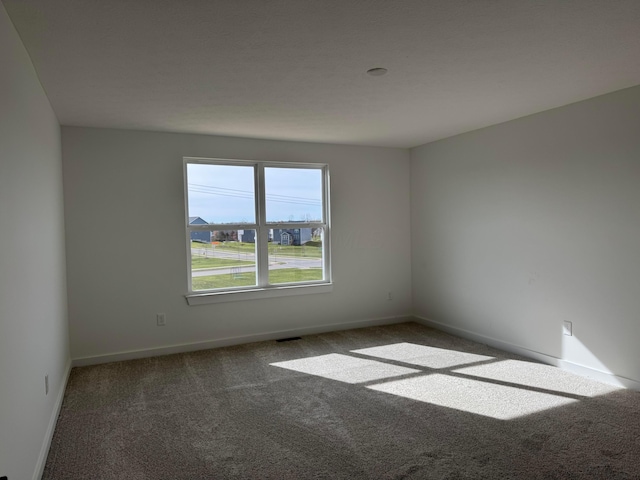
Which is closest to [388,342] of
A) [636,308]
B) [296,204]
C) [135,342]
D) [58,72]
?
[296,204]

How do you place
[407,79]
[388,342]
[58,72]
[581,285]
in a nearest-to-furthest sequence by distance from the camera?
[58,72]
[407,79]
[581,285]
[388,342]

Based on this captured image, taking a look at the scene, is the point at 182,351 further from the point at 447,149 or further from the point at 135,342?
the point at 447,149

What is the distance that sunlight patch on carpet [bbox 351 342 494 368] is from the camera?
400 centimetres

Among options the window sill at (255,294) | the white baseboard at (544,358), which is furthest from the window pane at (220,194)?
the white baseboard at (544,358)

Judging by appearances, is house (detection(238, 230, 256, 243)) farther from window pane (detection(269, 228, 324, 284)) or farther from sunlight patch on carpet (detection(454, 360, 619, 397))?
sunlight patch on carpet (detection(454, 360, 619, 397))

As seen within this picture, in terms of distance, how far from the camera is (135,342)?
14.1 feet

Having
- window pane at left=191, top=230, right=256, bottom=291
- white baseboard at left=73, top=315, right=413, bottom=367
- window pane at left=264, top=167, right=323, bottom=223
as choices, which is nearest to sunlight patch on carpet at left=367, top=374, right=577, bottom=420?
white baseboard at left=73, top=315, right=413, bottom=367

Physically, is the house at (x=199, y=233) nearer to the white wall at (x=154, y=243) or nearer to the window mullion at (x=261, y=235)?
the white wall at (x=154, y=243)

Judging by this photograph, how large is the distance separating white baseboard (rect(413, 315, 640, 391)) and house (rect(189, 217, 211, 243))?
291cm

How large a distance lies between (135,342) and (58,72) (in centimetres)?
266

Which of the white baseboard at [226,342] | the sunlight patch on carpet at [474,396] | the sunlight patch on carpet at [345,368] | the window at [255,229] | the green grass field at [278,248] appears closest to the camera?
the sunlight patch on carpet at [474,396]

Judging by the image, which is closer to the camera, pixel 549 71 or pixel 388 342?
pixel 549 71

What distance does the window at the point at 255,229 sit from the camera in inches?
183

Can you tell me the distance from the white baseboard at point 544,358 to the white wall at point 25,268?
3.93m
